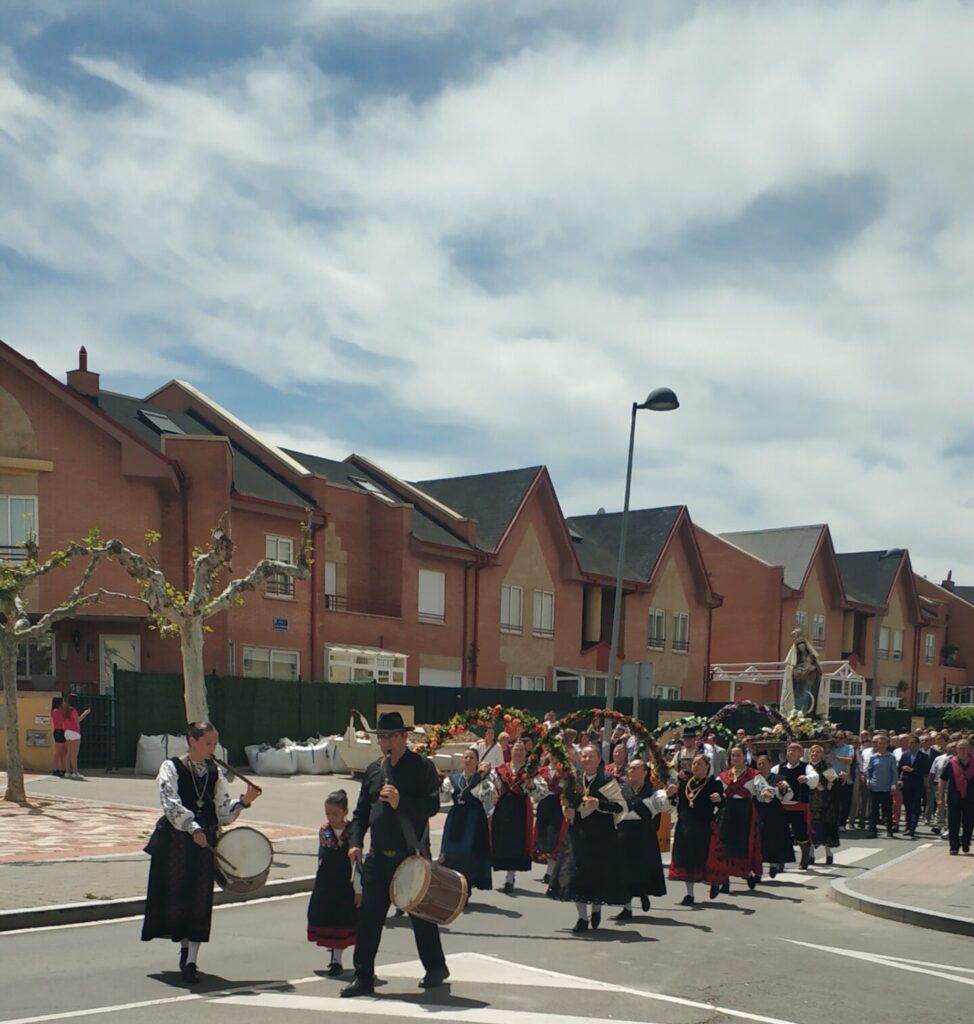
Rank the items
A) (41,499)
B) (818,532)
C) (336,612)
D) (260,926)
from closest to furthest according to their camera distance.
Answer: (260,926)
(41,499)
(336,612)
(818,532)

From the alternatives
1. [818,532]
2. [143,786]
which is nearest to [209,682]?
[143,786]

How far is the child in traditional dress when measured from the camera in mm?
9164

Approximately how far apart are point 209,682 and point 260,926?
58.3 ft

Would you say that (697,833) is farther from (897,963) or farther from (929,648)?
(929,648)

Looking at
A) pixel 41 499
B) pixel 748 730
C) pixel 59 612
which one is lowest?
pixel 748 730

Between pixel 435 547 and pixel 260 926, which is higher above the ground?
pixel 435 547

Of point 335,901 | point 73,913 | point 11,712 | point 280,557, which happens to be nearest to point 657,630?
point 280,557

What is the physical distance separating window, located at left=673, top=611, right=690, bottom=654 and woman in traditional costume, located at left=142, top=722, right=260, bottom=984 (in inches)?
1656

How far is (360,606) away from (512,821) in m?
24.9

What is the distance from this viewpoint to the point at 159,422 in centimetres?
3606

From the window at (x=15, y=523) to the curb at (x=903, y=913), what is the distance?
73.4 feet

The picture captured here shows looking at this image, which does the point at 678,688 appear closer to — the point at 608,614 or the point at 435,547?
the point at 608,614

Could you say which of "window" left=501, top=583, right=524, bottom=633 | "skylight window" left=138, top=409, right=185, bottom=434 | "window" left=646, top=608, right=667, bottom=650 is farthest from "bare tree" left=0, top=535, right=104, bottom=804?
"window" left=646, top=608, right=667, bottom=650

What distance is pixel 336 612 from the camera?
119 feet
